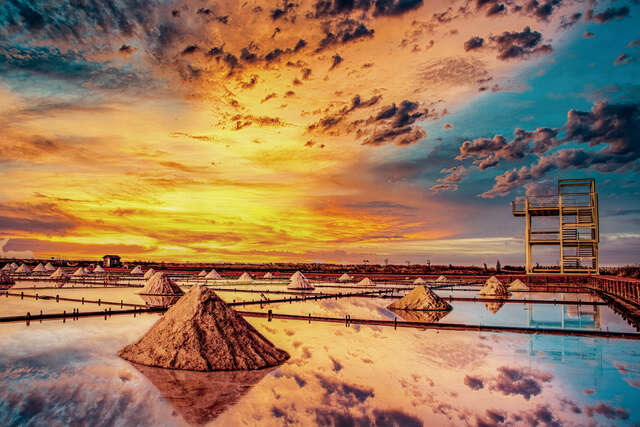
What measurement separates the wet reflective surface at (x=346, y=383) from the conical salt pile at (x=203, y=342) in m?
0.46

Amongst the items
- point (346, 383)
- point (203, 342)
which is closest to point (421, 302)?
point (203, 342)

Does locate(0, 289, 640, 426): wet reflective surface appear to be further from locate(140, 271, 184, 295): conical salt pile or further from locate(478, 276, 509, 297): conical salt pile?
locate(478, 276, 509, 297): conical salt pile

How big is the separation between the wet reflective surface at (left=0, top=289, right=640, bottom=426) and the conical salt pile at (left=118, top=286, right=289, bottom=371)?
1.52 ft

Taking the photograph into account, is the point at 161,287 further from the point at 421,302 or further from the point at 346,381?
the point at 346,381

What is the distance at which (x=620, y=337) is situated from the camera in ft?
55.7

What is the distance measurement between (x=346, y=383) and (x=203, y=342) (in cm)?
402

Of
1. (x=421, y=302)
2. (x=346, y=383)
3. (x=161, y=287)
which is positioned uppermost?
(x=421, y=302)

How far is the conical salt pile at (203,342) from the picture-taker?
11289mm

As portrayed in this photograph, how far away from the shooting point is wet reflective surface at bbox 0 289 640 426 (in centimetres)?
776

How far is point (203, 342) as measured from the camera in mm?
11719

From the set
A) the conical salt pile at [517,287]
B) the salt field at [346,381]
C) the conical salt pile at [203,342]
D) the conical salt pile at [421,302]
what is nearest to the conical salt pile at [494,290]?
the conical salt pile at [517,287]

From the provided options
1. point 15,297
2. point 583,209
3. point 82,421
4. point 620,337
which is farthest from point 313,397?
point 583,209

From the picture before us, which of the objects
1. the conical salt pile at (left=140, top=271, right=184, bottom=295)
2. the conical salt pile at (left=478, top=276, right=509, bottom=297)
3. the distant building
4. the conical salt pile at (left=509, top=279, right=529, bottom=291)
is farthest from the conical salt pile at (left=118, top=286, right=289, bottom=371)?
the distant building

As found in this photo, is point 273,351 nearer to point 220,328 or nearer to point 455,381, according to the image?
point 220,328
